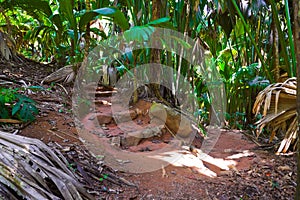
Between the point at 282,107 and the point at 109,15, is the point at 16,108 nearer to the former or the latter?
the point at 109,15

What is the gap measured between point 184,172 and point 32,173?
1.26 m

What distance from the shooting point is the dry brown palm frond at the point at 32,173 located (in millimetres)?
1290

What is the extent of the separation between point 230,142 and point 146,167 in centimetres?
137

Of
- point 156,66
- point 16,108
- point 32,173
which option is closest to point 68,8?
point 156,66

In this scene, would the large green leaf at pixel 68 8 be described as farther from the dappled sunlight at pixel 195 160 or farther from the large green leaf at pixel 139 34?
the dappled sunlight at pixel 195 160

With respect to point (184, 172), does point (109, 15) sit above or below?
above

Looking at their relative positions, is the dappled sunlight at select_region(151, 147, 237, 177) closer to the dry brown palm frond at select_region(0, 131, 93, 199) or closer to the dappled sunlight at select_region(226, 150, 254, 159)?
the dappled sunlight at select_region(226, 150, 254, 159)

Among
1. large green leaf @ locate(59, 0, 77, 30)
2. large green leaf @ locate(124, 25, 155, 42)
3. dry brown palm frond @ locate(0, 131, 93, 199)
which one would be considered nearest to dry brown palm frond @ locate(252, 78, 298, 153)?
large green leaf @ locate(124, 25, 155, 42)

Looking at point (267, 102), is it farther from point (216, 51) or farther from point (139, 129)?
point (216, 51)

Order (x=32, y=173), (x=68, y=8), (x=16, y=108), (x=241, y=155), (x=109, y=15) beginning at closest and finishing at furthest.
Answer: (x=32, y=173)
(x=16, y=108)
(x=109, y=15)
(x=241, y=155)
(x=68, y=8)

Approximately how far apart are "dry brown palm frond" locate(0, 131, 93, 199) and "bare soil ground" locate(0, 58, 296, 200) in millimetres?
291

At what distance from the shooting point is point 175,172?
231 centimetres

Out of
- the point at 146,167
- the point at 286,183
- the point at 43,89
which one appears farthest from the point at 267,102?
the point at 43,89

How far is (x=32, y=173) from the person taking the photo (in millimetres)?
1423
